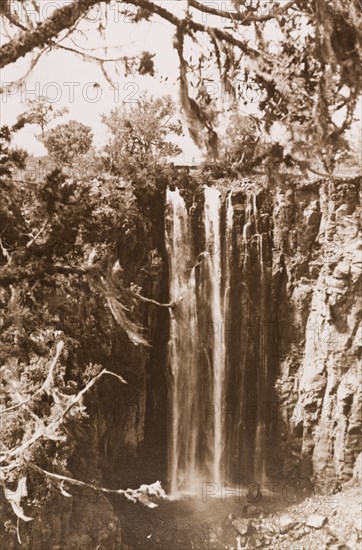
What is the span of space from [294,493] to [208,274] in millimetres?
7194

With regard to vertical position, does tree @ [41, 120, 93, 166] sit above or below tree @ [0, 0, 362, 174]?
above

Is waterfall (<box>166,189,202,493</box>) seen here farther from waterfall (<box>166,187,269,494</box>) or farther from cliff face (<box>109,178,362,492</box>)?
cliff face (<box>109,178,362,492</box>)

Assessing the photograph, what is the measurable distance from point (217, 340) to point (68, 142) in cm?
984

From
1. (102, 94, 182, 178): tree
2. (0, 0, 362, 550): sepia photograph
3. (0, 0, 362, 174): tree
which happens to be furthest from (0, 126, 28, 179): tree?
(102, 94, 182, 178): tree

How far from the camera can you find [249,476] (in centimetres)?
1877

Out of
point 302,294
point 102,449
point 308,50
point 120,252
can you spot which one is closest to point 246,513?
point 102,449

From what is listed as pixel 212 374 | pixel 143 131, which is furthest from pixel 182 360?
pixel 143 131

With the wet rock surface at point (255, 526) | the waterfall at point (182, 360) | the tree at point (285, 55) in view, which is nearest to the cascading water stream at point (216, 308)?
the waterfall at point (182, 360)

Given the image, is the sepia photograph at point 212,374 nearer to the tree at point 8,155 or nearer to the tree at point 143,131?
the tree at point 143,131

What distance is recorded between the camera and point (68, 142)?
72.9ft

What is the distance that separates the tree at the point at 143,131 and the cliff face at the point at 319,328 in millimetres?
5802

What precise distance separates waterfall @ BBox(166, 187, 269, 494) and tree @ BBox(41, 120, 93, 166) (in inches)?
241

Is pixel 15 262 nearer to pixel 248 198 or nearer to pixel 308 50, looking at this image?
pixel 308 50

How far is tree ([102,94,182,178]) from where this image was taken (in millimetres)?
20672
